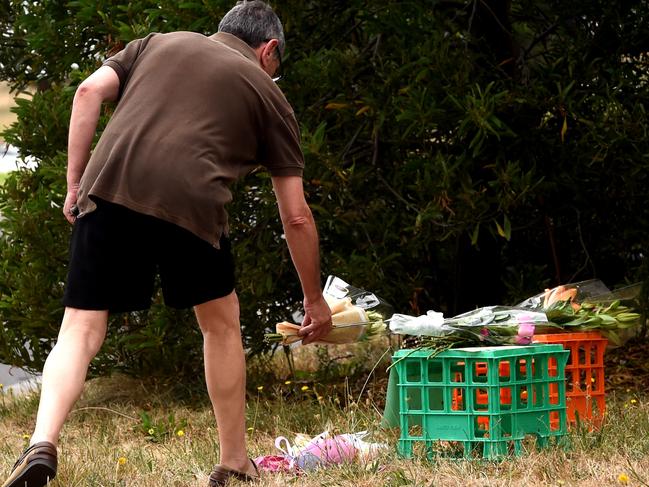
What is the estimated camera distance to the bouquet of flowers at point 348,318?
439 cm

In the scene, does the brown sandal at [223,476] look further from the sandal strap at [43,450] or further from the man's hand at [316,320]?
the sandal strap at [43,450]

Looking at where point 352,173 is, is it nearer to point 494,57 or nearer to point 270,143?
point 494,57

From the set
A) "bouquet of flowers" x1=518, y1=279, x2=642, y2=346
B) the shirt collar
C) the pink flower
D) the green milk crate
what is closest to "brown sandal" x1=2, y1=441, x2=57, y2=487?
the green milk crate

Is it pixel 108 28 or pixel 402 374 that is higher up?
pixel 108 28

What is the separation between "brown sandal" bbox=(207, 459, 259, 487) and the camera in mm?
4066

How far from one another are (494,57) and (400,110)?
889mm

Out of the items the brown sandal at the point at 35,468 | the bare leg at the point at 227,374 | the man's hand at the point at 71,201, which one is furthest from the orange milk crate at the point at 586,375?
the brown sandal at the point at 35,468

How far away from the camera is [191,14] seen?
599cm

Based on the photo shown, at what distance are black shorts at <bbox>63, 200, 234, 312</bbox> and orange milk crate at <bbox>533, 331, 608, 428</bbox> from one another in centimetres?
153

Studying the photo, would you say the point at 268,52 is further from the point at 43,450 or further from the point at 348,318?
the point at 43,450

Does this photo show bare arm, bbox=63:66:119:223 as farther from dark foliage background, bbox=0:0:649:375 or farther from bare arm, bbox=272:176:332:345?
dark foliage background, bbox=0:0:649:375

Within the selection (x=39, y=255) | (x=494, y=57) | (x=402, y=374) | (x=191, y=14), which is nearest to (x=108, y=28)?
(x=191, y=14)

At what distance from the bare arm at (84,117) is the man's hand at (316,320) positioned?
3.16 ft

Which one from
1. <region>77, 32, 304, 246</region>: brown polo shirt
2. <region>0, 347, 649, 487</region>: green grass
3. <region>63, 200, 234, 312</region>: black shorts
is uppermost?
<region>77, 32, 304, 246</region>: brown polo shirt
